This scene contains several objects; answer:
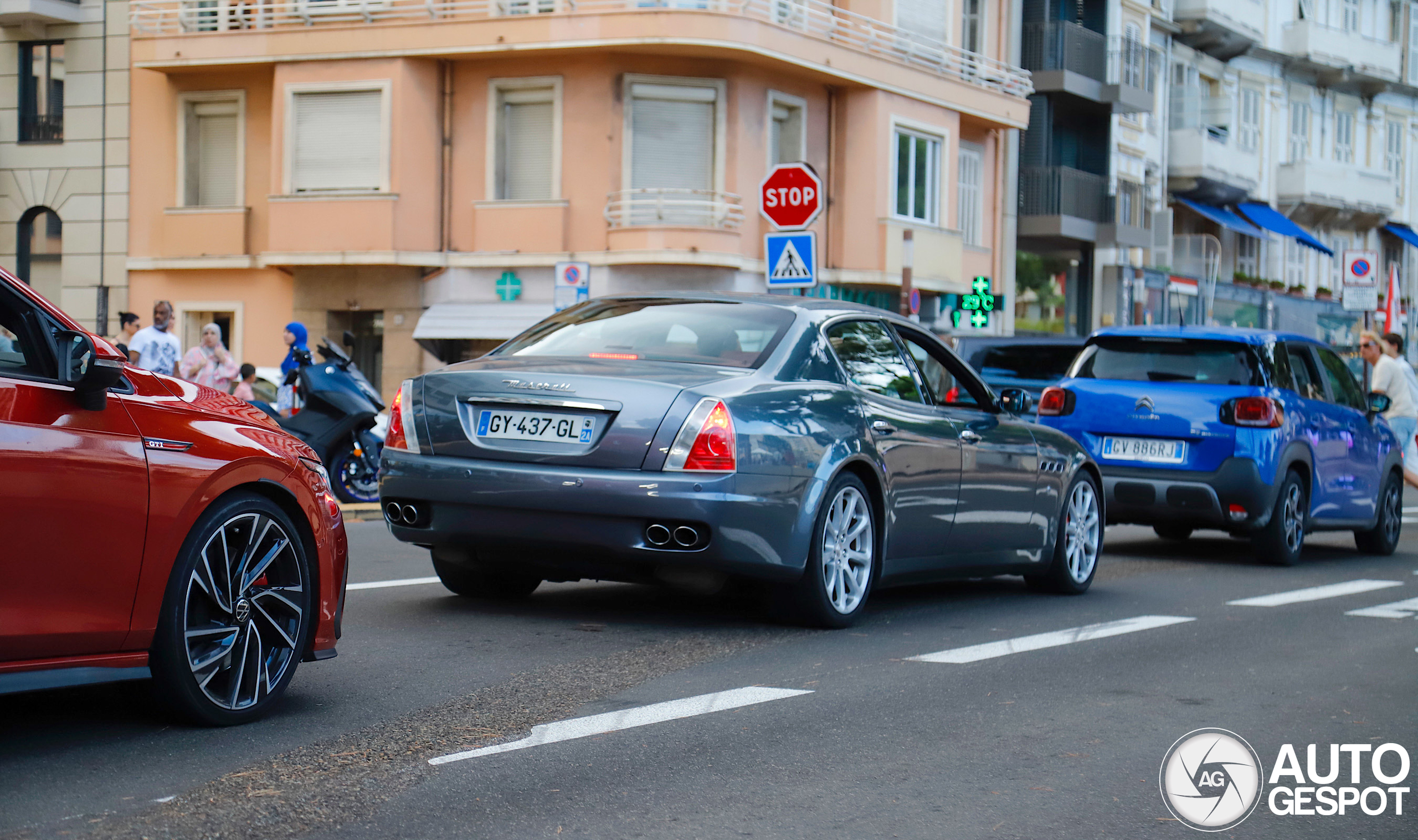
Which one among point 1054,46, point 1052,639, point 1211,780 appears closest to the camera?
point 1211,780

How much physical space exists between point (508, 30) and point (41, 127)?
9.53 metres

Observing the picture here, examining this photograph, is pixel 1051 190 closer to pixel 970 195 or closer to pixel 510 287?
pixel 970 195

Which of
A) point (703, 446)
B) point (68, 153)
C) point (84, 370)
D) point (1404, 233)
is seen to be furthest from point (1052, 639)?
point (1404, 233)

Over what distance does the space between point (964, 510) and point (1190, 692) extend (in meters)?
2.29

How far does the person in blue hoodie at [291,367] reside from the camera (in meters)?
16.0

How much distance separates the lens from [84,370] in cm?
468

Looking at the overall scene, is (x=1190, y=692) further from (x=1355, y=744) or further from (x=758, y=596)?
(x=758, y=596)

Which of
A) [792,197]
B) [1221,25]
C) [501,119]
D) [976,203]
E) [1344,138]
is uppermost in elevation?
[1221,25]

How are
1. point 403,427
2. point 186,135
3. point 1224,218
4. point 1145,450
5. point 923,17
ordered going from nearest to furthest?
point 403,427 → point 1145,450 → point 186,135 → point 923,17 → point 1224,218

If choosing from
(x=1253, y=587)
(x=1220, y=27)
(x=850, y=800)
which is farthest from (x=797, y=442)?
(x=1220, y=27)

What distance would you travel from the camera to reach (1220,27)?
44.6 meters

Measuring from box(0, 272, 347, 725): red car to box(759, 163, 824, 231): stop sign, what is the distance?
11.1 metres

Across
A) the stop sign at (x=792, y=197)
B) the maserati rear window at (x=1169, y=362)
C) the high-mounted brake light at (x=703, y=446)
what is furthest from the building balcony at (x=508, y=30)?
the high-mounted brake light at (x=703, y=446)

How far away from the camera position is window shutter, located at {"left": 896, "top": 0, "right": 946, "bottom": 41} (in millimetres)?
32156
